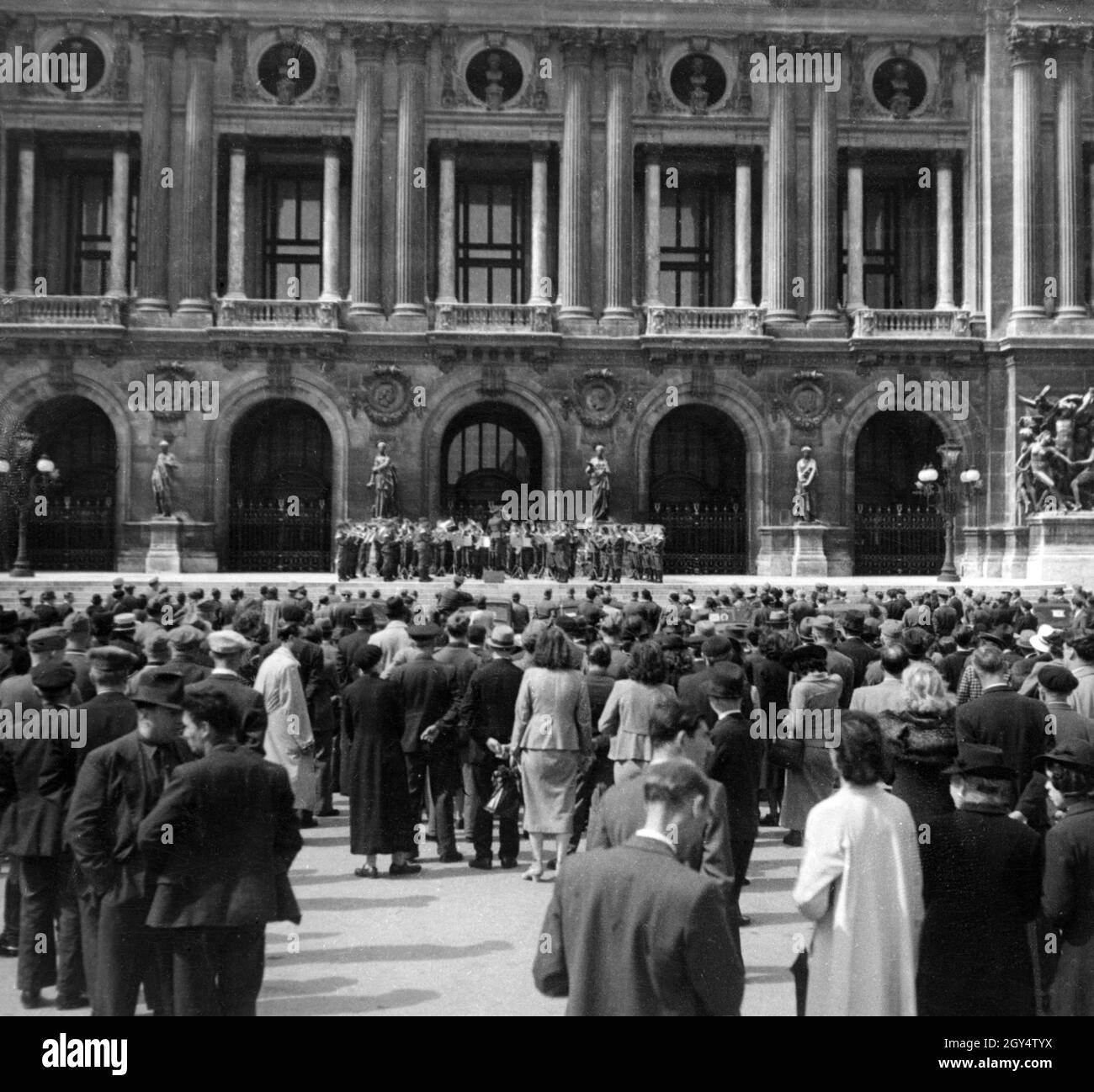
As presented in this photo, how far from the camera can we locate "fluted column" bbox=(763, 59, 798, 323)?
1507 inches

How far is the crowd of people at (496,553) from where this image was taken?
1264 inches

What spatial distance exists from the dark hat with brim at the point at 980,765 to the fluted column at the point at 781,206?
A: 3297 centimetres

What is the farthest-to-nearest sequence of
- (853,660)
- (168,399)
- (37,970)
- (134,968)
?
(168,399) < (853,660) < (37,970) < (134,968)

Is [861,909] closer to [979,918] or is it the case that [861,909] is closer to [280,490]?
[979,918]

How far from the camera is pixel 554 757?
1051 centimetres

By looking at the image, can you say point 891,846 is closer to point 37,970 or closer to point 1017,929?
point 1017,929

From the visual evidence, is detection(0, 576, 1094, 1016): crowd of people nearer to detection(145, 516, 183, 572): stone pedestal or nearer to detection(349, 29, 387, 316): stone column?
detection(145, 516, 183, 572): stone pedestal

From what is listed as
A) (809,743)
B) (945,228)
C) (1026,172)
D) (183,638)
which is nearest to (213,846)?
(183,638)

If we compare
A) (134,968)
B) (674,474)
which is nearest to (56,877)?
(134,968)

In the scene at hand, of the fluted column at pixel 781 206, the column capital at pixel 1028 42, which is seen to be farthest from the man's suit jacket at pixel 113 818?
the column capital at pixel 1028 42

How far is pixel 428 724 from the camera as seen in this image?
37.6 ft

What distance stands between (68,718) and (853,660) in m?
7.39

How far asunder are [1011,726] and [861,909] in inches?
153

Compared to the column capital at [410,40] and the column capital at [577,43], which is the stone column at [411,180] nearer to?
the column capital at [410,40]
